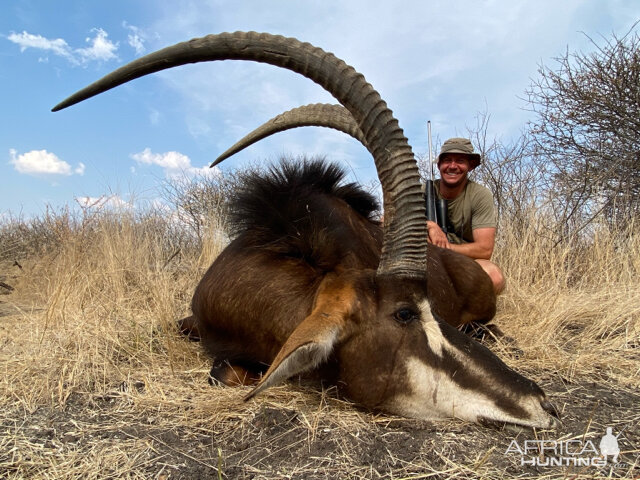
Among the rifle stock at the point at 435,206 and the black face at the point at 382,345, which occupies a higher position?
the rifle stock at the point at 435,206

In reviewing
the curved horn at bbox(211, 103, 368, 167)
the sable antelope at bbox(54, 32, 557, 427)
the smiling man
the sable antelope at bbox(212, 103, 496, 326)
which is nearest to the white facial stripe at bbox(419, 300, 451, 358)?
the sable antelope at bbox(54, 32, 557, 427)

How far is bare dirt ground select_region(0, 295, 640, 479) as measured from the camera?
1953 mm

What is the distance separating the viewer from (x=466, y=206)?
214 inches

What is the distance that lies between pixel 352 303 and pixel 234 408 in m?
0.88

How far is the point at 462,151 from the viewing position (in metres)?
5.23

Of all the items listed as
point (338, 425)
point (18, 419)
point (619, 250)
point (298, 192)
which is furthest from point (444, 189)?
point (18, 419)

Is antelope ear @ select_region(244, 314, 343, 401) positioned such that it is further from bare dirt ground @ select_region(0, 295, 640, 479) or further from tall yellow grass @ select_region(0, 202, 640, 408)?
tall yellow grass @ select_region(0, 202, 640, 408)

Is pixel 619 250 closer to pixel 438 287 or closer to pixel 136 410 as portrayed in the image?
pixel 438 287

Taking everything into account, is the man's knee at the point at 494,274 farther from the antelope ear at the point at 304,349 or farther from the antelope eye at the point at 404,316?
the antelope ear at the point at 304,349

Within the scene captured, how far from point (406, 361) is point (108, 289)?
4.43 meters

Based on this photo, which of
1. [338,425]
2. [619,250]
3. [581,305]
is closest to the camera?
[338,425]

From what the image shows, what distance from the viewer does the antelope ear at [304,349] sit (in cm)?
204

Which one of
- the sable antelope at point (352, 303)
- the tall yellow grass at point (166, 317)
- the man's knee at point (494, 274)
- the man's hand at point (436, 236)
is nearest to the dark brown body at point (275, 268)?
the sable antelope at point (352, 303)

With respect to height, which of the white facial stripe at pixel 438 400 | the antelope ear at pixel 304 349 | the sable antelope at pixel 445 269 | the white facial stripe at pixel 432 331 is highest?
the sable antelope at pixel 445 269
